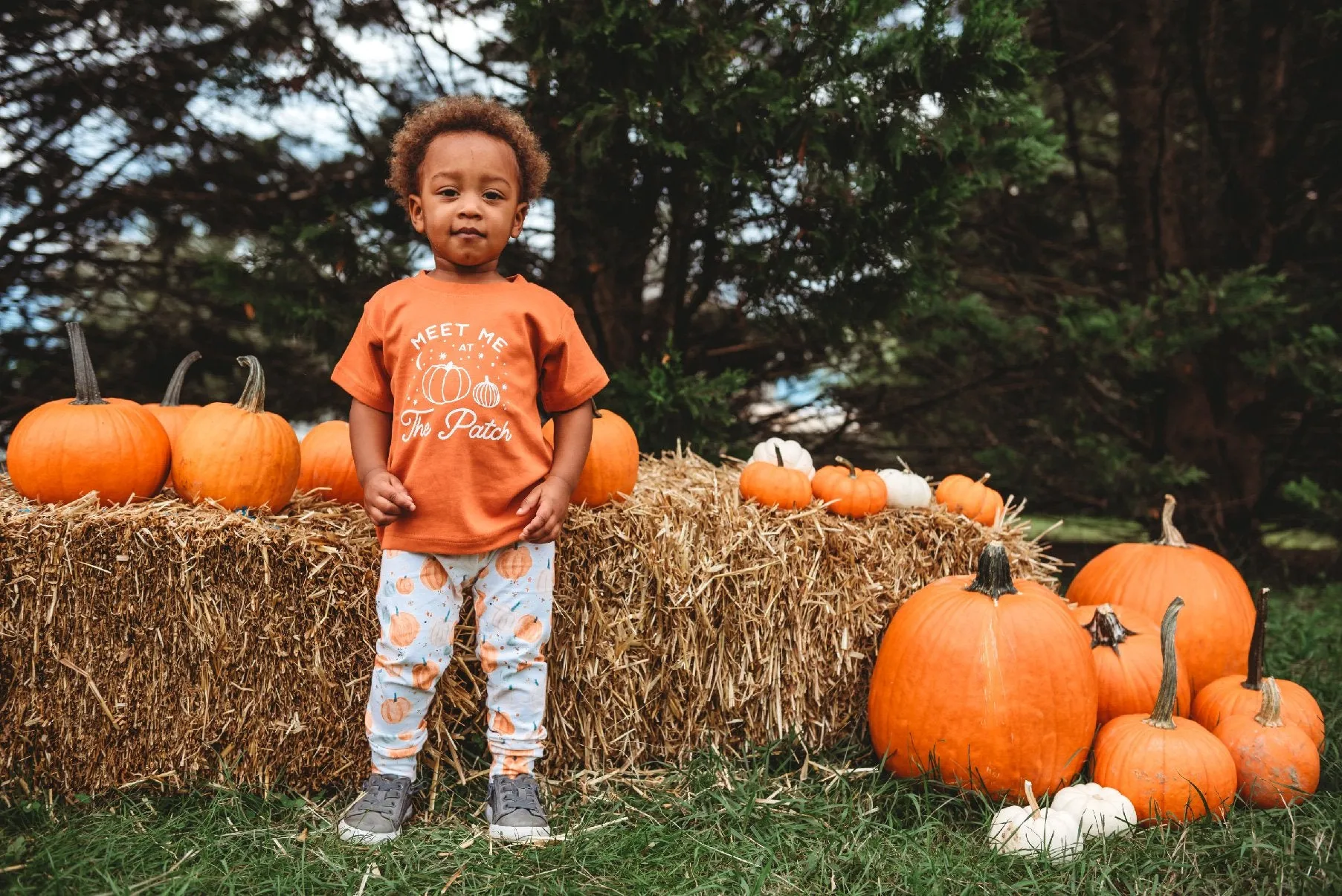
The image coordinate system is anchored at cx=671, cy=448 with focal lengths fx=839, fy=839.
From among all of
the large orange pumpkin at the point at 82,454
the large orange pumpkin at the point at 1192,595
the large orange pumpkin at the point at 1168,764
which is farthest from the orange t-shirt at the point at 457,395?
the large orange pumpkin at the point at 1192,595

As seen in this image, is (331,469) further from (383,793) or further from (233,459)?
(383,793)

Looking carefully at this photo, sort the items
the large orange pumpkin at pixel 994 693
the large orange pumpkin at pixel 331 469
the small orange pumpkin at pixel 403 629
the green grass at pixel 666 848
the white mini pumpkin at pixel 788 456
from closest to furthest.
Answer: the green grass at pixel 666 848
the small orange pumpkin at pixel 403 629
the large orange pumpkin at pixel 994 693
the large orange pumpkin at pixel 331 469
the white mini pumpkin at pixel 788 456

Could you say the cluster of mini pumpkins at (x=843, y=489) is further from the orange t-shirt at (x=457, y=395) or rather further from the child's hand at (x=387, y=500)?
the child's hand at (x=387, y=500)

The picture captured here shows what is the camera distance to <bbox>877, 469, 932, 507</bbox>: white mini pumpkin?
314 centimetres

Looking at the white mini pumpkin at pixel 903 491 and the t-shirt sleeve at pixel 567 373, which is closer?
the t-shirt sleeve at pixel 567 373

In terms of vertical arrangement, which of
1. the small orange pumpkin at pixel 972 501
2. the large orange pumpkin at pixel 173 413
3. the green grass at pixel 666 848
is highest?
the large orange pumpkin at pixel 173 413

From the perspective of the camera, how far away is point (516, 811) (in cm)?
221

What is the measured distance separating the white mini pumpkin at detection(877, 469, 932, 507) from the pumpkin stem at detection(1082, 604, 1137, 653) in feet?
2.30

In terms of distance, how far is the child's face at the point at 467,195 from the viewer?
85.7 inches

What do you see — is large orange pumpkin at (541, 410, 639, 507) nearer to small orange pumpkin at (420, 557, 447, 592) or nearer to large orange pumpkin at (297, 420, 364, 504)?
small orange pumpkin at (420, 557, 447, 592)

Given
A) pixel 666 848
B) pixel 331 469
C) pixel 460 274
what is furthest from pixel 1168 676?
pixel 331 469

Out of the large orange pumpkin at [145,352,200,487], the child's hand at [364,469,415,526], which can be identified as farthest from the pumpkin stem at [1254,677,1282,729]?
the large orange pumpkin at [145,352,200,487]

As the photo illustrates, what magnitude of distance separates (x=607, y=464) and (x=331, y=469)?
3.11 feet

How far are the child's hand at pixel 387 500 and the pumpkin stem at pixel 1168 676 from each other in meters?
2.11
